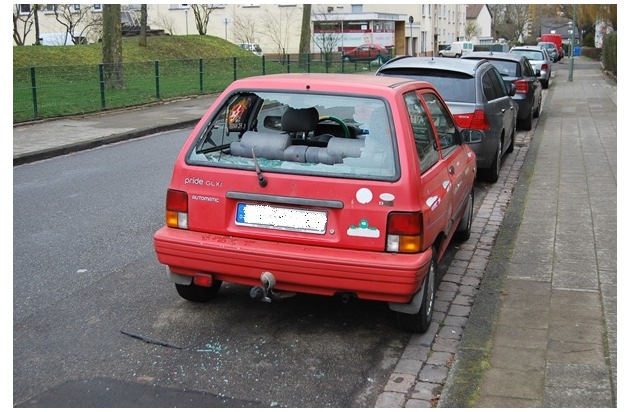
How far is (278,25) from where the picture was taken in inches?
2496

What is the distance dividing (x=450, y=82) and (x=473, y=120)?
633 mm

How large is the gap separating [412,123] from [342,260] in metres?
1.10

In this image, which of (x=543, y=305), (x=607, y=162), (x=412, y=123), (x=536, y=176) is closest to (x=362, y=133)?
(x=412, y=123)

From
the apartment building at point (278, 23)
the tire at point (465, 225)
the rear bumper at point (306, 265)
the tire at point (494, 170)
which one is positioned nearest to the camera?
the rear bumper at point (306, 265)

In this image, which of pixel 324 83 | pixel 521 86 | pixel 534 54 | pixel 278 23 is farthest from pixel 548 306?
pixel 278 23

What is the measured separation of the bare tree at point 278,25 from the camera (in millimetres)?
62906

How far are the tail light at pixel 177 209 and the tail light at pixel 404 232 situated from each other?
1314 millimetres

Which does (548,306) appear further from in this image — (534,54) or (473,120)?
(534,54)

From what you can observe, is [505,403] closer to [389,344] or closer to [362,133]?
[389,344]

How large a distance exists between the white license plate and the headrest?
75 centimetres

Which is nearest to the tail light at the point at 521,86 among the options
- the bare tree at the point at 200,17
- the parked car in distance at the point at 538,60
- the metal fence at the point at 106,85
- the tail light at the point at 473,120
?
the tail light at the point at 473,120

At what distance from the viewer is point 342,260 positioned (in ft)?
14.6

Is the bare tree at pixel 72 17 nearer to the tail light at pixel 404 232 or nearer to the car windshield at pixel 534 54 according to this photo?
the car windshield at pixel 534 54

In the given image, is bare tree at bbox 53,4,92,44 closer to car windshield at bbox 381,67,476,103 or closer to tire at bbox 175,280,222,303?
car windshield at bbox 381,67,476,103
